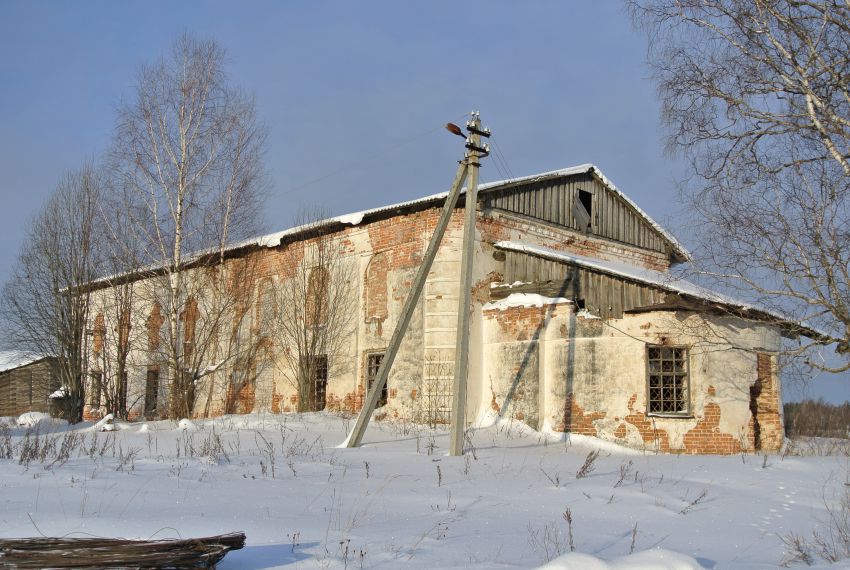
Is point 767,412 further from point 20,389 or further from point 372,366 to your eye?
point 20,389

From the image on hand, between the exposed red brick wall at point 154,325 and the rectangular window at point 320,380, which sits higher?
the exposed red brick wall at point 154,325

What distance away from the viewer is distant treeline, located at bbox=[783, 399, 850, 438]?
2228 cm

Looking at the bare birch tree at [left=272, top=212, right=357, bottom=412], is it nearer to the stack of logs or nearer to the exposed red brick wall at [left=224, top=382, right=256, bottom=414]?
the exposed red brick wall at [left=224, top=382, right=256, bottom=414]

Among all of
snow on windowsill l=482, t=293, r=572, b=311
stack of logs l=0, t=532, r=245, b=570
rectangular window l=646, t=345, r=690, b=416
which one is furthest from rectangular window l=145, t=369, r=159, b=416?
stack of logs l=0, t=532, r=245, b=570

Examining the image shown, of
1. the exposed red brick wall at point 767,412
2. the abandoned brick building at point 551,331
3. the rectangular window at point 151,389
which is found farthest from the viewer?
the rectangular window at point 151,389

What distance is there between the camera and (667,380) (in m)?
15.2

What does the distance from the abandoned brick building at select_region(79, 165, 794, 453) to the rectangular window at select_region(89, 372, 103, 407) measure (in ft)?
11.3

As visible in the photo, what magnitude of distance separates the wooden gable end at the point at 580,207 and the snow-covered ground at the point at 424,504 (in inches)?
279

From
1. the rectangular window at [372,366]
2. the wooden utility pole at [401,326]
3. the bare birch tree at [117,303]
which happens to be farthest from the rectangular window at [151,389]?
the wooden utility pole at [401,326]

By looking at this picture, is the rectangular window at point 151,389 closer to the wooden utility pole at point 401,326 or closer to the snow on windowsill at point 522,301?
the snow on windowsill at point 522,301

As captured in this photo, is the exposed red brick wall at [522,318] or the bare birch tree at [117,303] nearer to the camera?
the exposed red brick wall at [522,318]

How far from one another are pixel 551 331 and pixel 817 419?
17831mm

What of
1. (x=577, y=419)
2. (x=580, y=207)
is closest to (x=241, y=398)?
(x=577, y=419)

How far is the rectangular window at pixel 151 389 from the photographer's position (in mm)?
23703
